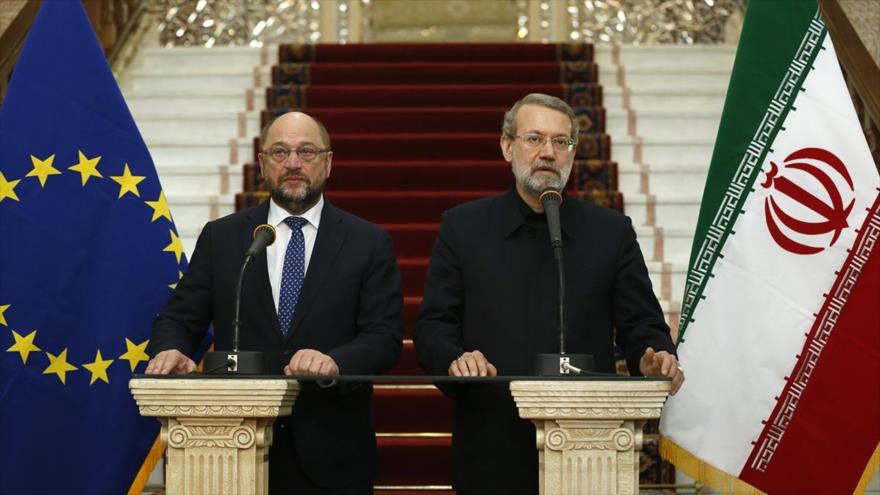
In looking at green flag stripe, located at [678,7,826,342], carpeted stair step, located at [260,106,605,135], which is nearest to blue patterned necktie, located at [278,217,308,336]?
green flag stripe, located at [678,7,826,342]

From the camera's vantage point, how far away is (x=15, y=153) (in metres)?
3.86

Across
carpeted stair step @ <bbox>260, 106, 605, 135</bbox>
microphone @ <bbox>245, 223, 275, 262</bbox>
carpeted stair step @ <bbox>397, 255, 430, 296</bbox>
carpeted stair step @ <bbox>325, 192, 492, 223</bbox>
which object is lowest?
microphone @ <bbox>245, 223, 275, 262</bbox>

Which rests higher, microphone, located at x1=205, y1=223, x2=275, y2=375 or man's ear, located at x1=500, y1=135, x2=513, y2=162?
man's ear, located at x1=500, y1=135, x2=513, y2=162

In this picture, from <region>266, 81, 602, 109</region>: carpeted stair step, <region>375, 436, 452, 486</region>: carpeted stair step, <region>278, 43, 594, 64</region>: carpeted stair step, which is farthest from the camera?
<region>278, 43, 594, 64</region>: carpeted stair step

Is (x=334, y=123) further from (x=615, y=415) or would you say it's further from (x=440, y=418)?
(x=615, y=415)

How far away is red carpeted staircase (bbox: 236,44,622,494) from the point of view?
220 inches

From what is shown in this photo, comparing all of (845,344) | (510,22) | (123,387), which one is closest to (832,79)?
(845,344)

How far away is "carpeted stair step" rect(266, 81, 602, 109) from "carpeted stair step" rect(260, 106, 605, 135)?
0.16m

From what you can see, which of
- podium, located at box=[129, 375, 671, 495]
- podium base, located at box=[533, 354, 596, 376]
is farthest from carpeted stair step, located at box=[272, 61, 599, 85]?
podium, located at box=[129, 375, 671, 495]

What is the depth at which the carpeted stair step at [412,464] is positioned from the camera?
4.63 meters

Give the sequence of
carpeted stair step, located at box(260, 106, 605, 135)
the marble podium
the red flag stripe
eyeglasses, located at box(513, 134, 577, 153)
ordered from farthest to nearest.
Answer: carpeted stair step, located at box(260, 106, 605, 135), the red flag stripe, eyeglasses, located at box(513, 134, 577, 153), the marble podium

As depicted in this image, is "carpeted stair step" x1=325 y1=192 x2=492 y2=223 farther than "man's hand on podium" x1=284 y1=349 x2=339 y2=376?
Yes

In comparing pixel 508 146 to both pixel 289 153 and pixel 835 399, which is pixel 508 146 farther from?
pixel 835 399

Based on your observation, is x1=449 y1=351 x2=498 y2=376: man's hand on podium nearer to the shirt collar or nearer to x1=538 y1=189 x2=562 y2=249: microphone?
x1=538 y1=189 x2=562 y2=249: microphone
